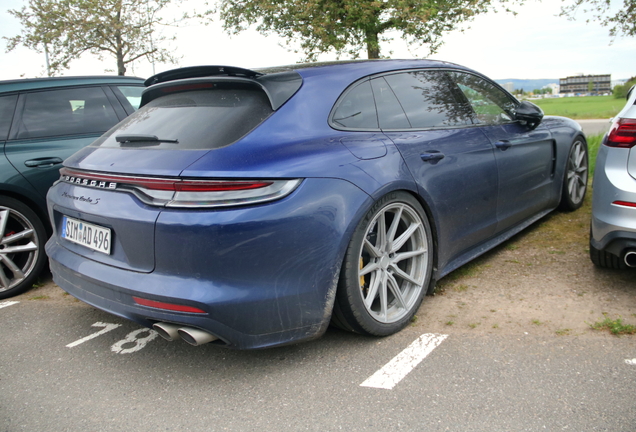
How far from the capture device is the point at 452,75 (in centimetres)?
404

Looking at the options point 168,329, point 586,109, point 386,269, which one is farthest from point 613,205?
point 586,109

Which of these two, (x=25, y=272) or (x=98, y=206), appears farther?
(x=25, y=272)

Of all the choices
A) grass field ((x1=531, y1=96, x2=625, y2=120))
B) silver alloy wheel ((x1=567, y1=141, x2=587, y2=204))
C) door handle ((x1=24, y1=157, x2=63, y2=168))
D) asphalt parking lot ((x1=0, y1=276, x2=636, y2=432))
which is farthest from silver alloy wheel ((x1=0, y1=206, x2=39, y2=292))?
grass field ((x1=531, y1=96, x2=625, y2=120))

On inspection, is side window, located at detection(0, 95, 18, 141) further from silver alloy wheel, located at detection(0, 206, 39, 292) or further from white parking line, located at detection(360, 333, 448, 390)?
white parking line, located at detection(360, 333, 448, 390)

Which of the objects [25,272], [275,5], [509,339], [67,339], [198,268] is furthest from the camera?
[275,5]

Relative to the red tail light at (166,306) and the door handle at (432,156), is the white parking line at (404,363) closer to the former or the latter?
the red tail light at (166,306)

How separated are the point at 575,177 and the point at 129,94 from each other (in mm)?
4559

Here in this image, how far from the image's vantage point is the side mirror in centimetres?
441

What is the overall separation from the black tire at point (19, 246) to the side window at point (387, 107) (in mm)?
2934

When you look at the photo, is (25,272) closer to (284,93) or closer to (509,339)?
(284,93)

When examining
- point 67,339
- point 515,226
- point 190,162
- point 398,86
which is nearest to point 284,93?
point 190,162

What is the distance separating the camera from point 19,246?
4.32 meters

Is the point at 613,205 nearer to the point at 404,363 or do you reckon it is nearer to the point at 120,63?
the point at 404,363

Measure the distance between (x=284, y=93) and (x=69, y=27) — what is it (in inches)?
776
